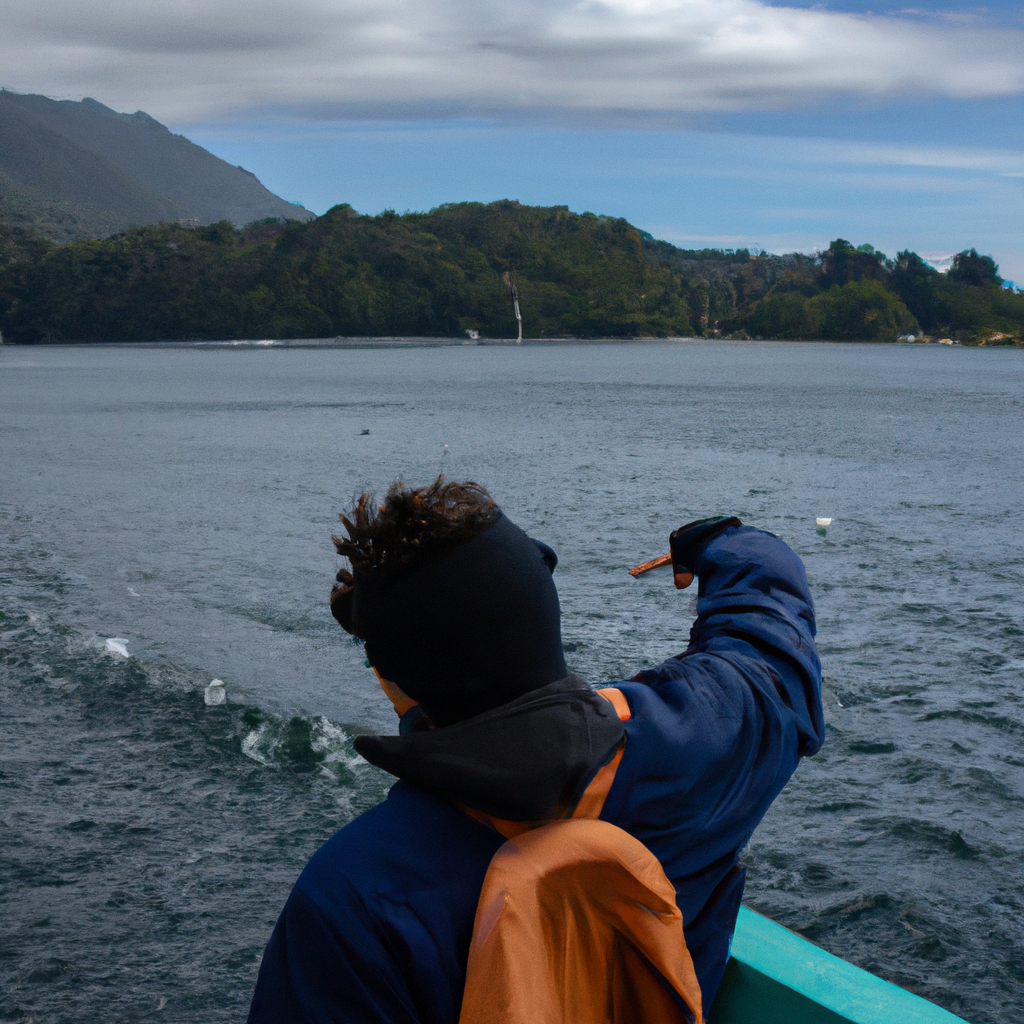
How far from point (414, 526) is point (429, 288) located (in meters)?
150

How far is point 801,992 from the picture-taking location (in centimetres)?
244

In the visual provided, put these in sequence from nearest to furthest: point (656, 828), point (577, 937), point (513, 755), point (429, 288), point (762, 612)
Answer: point (513, 755) < point (577, 937) < point (656, 828) < point (762, 612) < point (429, 288)

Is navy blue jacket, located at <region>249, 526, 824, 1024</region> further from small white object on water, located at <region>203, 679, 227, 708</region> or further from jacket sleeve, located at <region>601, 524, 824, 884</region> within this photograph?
small white object on water, located at <region>203, 679, 227, 708</region>

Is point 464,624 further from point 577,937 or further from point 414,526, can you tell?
point 577,937

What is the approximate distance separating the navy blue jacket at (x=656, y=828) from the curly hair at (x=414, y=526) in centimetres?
30

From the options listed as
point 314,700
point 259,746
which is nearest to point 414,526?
point 259,746

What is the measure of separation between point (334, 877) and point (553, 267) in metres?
162

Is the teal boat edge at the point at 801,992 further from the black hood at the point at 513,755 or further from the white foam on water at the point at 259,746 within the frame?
the white foam on water at the point at 259,746

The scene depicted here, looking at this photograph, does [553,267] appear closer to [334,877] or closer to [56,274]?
[56,274]

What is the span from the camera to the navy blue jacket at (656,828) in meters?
1.29

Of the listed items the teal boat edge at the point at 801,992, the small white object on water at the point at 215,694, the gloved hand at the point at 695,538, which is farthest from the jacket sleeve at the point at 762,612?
the small white object on water at the point at 215,694

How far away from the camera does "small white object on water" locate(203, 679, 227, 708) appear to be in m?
6.32

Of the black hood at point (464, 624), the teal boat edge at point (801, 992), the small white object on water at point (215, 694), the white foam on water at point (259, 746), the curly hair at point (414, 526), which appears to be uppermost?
the curly hair at point (414, 526)

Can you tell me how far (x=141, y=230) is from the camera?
15650 centimetres
